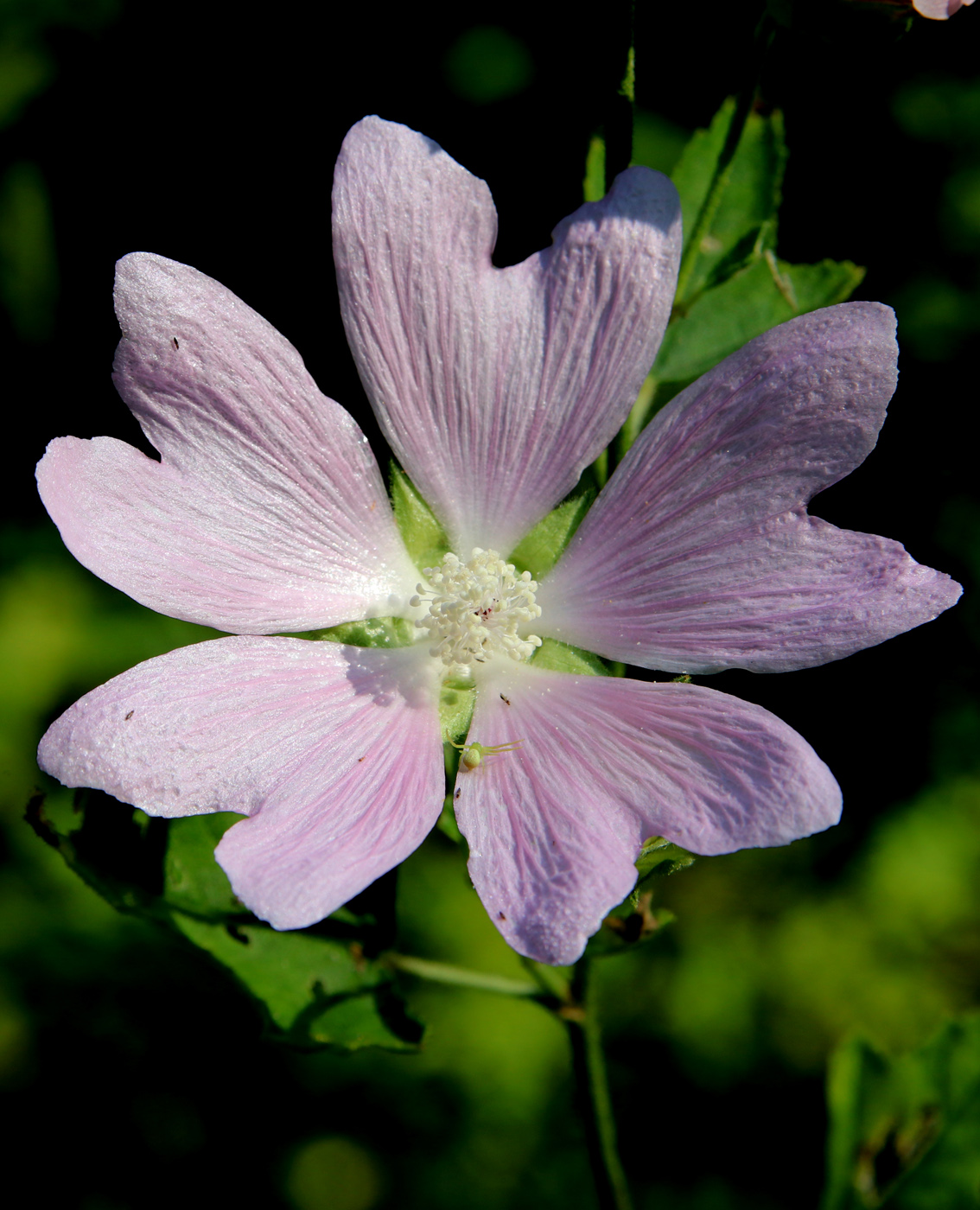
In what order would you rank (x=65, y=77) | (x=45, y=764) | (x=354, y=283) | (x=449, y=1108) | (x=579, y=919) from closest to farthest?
1. (x=579, y=919)
2. (x=45, y=764)
3. (x=354, y=283)
4. (x=449, y=1108)
5. (x=65, y=77)

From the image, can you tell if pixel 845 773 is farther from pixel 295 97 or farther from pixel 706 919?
pixel 295 97

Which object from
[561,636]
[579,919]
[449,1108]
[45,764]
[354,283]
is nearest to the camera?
[579,919]

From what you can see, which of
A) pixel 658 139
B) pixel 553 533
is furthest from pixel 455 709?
pixel 658 139

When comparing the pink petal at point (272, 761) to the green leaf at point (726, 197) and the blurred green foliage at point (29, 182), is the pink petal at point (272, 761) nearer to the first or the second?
the green leaf at point (726, 197)

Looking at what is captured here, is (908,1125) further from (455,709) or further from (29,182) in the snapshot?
(29,182)

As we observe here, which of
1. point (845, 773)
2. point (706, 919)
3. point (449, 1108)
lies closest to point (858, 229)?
point (845, 773)

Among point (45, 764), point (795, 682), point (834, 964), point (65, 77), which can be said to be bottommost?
point (834, 964)

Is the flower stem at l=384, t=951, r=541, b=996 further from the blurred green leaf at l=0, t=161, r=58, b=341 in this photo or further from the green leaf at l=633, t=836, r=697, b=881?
the blurred green leaf at l=0, t=161, r=58, b=341

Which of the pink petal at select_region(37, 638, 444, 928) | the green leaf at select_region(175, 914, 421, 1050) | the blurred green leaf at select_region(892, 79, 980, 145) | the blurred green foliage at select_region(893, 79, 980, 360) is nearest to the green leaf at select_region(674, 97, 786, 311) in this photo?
the pink petal at select_region(37, 638, 444, 928)
